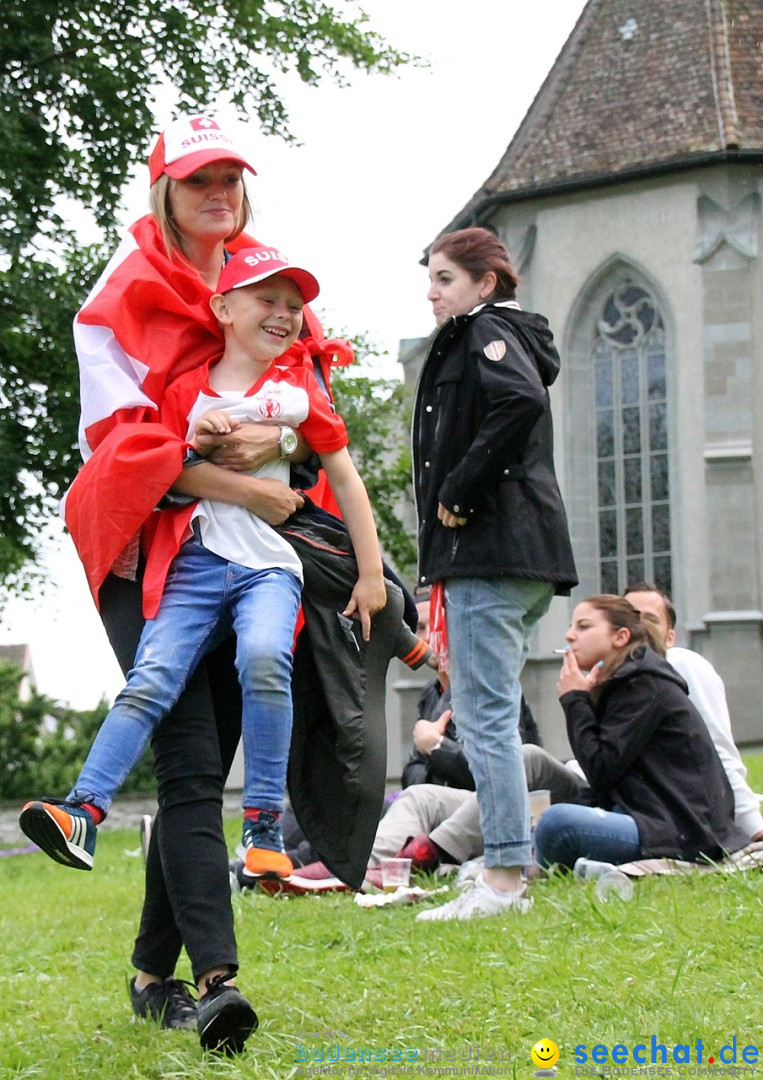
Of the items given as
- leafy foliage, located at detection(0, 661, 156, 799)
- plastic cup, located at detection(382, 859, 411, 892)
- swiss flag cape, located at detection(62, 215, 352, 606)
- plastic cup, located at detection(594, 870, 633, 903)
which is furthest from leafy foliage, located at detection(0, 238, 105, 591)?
swiss flag cape, located at detection(62, 215, 352, 606)

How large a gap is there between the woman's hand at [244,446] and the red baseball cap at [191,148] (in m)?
0.69

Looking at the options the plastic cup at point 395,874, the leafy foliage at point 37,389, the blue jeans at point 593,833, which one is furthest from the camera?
the leafy foliage at point 37,389

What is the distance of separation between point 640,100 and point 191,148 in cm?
2454

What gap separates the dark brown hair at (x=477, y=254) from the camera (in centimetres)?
619

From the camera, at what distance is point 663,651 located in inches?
283

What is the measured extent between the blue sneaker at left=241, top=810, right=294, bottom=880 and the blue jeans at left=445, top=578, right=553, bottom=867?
220cm

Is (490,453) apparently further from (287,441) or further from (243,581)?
(243,581)

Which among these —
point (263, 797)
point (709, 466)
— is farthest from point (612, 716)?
point (709, 466)

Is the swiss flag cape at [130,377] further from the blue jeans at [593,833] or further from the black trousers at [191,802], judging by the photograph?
the blue jeans at [593,833]

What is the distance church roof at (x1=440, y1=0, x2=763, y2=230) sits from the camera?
26203mm

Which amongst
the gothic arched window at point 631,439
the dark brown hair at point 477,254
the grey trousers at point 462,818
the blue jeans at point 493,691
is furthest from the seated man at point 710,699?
the gothic arched window at point 631,439

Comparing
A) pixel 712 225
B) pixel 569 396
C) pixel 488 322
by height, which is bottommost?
pixel 488 322

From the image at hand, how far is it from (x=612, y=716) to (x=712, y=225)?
2067 cm

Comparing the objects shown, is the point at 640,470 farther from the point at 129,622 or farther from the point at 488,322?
the point at 129,622
